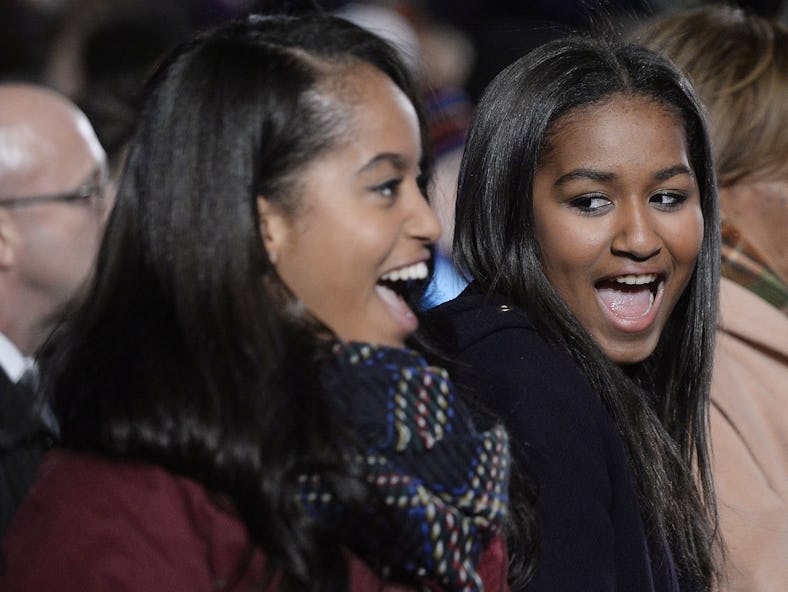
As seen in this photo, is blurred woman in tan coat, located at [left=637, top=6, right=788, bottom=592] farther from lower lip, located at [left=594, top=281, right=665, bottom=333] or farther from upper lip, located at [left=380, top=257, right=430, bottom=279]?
upper lip, located at [left=380, top=257, right=430, bottom=279]

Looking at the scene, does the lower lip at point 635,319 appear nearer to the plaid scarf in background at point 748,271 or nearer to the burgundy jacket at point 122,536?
the plaid scarf in background at point 748,271

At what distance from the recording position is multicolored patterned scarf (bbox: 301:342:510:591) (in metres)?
1.56

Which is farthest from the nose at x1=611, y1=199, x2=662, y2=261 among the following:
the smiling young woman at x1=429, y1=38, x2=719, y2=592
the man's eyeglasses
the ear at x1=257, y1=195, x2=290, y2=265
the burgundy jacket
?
the man's eyeglasses

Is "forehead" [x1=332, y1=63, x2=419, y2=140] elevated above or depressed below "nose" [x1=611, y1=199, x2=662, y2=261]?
above

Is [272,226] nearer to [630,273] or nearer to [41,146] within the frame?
[630,273]

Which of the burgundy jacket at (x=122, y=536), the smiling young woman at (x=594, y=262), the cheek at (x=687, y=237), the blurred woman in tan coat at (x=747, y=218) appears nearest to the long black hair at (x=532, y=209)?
the smiling young woman at (x=594, y=262)

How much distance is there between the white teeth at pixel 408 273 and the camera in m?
1.70

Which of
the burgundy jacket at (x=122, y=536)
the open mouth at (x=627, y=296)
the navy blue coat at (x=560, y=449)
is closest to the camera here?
the burgundy jacket at (x=122, y=536)

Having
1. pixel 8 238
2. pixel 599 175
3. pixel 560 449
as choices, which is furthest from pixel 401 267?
pixel 8 238

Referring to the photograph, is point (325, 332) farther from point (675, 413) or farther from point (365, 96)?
point (675, 413)

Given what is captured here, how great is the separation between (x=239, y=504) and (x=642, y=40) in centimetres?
167

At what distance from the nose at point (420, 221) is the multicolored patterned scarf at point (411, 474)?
16 centimetres

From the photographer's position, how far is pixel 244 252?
157 cm

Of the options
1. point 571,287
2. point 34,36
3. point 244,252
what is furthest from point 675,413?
point 34,36
